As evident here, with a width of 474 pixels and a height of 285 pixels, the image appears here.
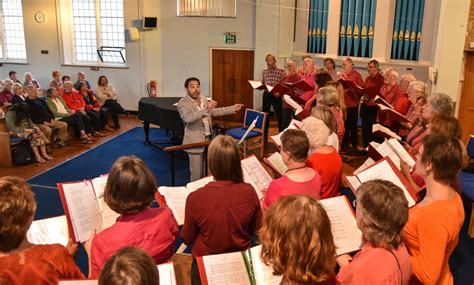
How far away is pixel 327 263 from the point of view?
1.59m

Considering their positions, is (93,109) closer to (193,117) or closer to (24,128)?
(24,128)

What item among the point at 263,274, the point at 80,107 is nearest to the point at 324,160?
the point at 263,274

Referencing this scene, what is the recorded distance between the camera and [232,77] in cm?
1015

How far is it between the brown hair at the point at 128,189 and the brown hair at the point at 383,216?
0.96 m

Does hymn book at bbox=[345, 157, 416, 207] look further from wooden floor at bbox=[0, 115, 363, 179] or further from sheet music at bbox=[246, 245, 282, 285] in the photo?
wooden floor at bbox=[0, 115, 363, 179]

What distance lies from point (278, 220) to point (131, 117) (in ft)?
30.5

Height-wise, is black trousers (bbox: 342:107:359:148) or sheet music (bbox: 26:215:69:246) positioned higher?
sheet music (bbox: 26:215:69:246)

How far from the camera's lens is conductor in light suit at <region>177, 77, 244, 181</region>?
4.92m

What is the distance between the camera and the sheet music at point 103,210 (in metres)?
2.65

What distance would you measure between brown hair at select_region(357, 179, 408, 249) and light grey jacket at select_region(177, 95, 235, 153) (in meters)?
3.15

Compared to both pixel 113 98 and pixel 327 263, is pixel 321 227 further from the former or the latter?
pixel 113 98

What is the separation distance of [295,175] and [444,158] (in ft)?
2.68

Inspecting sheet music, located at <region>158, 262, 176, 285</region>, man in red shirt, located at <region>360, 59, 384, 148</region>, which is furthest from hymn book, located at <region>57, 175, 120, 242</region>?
man in red shirt, located at <region>360, 59, 384, 148</region>

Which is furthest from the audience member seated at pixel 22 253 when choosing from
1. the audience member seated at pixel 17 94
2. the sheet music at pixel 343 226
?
the audience member seated at pixel 17 94
